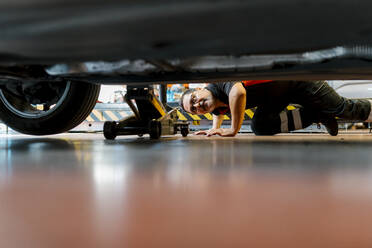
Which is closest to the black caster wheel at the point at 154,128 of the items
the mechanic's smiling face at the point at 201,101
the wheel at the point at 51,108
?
the wheel at the point at 51,108

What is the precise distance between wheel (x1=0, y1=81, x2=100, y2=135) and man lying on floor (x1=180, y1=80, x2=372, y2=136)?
0.84 metres

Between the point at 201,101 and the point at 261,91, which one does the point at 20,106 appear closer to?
the point at 201,101

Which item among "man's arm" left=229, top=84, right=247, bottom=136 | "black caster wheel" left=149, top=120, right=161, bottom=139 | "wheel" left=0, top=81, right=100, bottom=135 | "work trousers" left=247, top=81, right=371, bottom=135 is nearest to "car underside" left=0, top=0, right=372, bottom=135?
"wheel" left=0, top=81, right=100, bottom=135

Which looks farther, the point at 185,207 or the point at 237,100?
the point at 237,100

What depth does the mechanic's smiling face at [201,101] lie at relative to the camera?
2033 millimetres

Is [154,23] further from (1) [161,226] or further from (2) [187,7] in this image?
(1) [161,226]

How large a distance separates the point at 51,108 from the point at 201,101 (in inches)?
39.4

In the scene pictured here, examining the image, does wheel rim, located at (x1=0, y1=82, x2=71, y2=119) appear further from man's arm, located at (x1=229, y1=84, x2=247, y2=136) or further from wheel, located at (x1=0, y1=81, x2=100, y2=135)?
man's arm, located at (x1=229, y1=84, x2=247, y2=136)

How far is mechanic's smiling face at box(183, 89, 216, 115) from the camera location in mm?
2033

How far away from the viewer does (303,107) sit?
87.0 inches

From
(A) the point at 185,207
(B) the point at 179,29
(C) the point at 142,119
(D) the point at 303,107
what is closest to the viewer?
(A) the point at 185,207

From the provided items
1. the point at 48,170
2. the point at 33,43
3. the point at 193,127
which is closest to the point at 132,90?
the point at 33,43

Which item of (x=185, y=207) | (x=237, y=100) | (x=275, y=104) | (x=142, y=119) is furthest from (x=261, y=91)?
(x=185, y=207)

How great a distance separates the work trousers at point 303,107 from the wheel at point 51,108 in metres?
1.26
